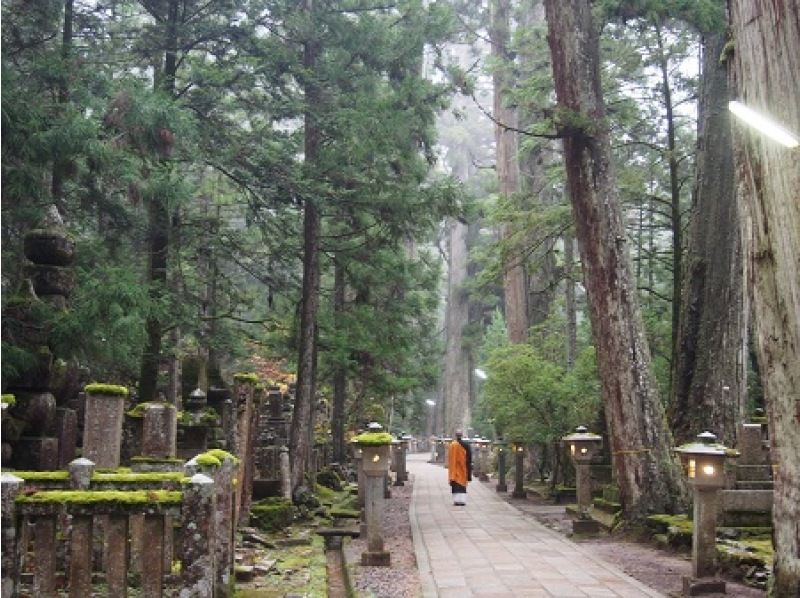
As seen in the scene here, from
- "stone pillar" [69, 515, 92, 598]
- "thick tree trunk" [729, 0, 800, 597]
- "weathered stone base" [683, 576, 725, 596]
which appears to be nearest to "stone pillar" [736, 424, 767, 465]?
"weathered stone base" [683, 576, 725, 596]

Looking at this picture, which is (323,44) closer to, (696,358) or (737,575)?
(696,358)

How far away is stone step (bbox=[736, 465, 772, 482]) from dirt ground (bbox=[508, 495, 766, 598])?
207cm

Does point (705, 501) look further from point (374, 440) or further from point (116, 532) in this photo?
point (116, 532)

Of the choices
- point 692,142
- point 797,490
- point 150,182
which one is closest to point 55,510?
point 797,490

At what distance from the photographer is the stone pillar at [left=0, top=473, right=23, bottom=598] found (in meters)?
4.74

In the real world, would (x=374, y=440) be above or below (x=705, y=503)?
above

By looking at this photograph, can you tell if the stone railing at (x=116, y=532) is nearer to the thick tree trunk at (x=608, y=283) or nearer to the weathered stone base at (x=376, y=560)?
the weathered stone base at (x=376, y=560)

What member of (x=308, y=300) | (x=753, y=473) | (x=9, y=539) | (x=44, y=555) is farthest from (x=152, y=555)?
(x=308, y=300)

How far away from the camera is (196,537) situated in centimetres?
510

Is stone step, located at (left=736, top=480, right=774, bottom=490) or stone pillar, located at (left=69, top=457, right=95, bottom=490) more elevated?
stone pillar, located at (left=69, top=457, right=95, bottom=490)

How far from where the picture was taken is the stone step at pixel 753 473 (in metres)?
12.0

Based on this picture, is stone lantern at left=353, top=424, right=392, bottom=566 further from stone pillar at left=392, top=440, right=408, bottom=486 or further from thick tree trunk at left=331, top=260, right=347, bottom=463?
stone pillar at left=392, top=440, right=408, bottom=486

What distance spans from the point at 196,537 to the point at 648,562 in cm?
657

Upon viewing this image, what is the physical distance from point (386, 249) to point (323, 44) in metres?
4.51
